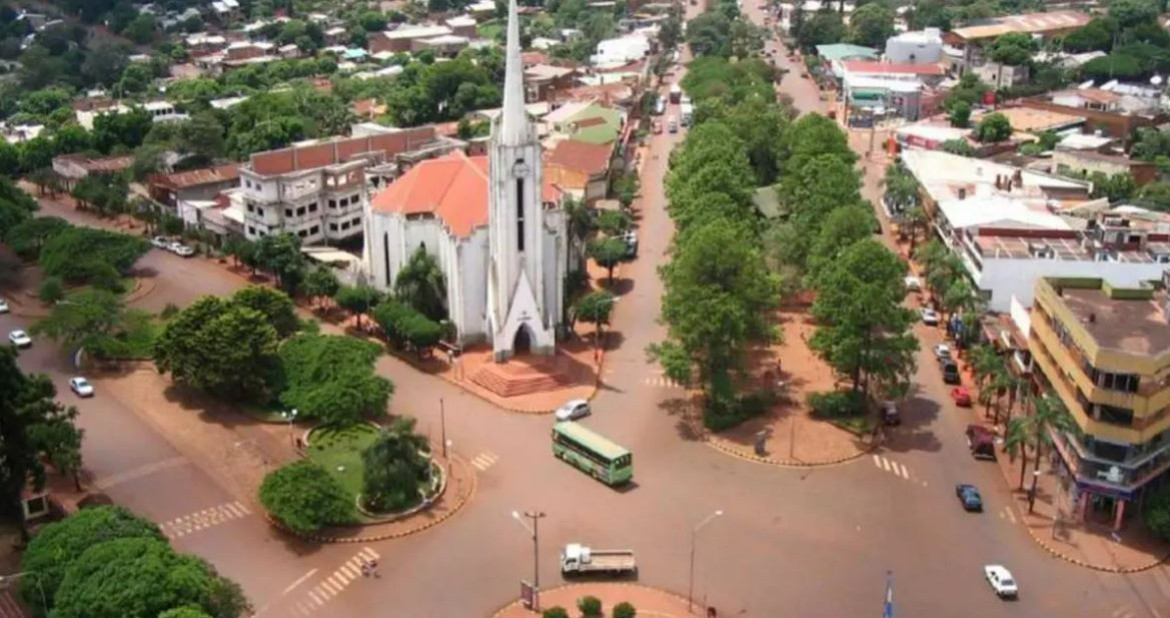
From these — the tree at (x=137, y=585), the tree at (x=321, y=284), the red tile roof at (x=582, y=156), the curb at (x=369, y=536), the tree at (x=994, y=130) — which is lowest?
the curb at (x=369, y=536)

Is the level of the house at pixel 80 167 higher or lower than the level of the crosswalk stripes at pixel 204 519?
higher

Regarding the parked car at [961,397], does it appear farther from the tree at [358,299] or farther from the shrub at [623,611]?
the tree at [358,299]

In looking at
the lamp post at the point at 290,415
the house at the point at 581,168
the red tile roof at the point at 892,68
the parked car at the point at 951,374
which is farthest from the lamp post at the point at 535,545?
the red tile roof at the point at 892,68

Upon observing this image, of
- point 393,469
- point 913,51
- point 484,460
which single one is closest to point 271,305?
point 484,460

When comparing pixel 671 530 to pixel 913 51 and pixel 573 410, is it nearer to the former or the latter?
pixel 573 410

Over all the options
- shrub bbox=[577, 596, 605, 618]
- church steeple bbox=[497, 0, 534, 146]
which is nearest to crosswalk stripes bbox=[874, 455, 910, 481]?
shrub bbox=[577, 596, 605, 618]

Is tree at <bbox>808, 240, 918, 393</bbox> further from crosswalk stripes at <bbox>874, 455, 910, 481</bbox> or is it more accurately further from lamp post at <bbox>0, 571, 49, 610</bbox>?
lamp post at <bbox>0, 571, 49, 610</bbox>

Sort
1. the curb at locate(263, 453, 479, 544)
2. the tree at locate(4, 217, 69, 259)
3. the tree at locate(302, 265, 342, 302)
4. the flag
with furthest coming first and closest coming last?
the tree at locate(4, 217, 69, 259) → the tree at locate(302, 265, 342, 302) → the curb at locate(263, 453, 479, 544) → the flag
